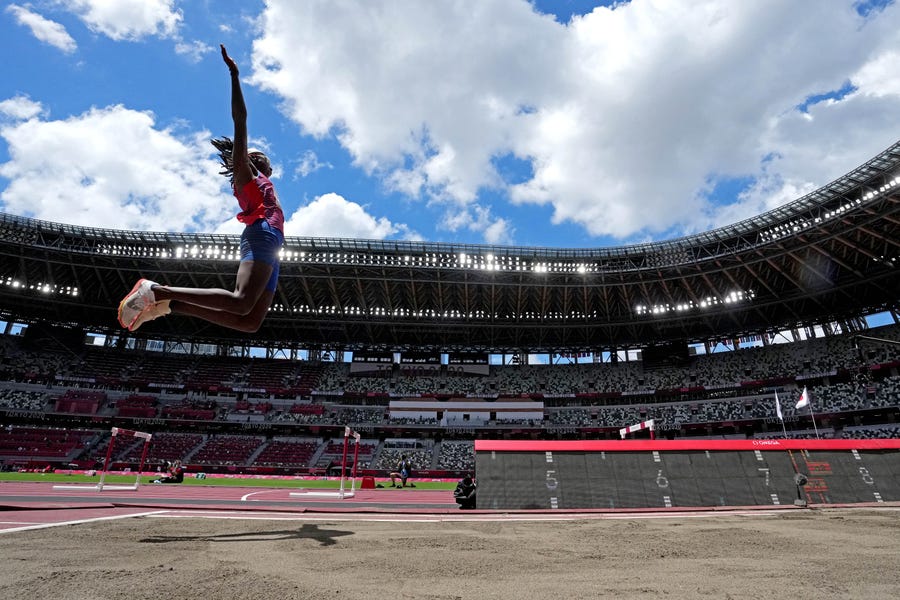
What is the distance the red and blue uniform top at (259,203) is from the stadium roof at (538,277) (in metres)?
38.5

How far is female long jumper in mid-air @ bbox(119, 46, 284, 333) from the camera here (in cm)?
499

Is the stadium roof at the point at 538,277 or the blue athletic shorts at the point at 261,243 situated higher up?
the stadium roof at the point at 538,277

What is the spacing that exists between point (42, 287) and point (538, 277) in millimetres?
52270

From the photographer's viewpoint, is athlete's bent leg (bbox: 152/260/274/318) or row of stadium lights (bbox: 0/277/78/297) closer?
athlete's bent leg (bbox: 152/260/274/318)

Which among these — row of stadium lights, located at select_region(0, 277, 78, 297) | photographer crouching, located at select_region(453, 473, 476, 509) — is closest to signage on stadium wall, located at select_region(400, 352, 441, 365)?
row of stadium lights, located at select_region(0, 277, 78, 297)

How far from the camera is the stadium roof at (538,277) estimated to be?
3731 centimetres

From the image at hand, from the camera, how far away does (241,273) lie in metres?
5.25

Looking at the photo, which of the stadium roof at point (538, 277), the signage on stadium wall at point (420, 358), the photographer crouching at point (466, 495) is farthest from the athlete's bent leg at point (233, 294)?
the signage on stadium wall at point (420, 358)

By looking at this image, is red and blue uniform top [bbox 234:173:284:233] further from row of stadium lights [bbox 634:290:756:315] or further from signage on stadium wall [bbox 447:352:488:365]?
signage on stadium wall [bbox 447:352:488:365]

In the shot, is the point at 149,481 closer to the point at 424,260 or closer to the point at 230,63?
the point at 424,260

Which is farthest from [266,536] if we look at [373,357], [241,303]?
[373,357]

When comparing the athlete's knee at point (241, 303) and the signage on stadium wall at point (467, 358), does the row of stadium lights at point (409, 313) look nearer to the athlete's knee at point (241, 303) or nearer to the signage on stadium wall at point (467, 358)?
the signage on stadium wall at point (467, 358)

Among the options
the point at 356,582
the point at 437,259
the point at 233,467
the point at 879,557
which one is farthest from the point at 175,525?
the point at 233,467

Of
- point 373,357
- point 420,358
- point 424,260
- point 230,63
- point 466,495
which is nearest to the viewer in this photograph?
point 230,63
